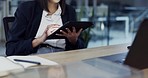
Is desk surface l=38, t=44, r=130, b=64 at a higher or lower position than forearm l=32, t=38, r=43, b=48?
lower

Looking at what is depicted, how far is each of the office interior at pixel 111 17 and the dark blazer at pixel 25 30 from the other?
2.15 metres

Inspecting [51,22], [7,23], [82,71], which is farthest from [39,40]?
[82,71]

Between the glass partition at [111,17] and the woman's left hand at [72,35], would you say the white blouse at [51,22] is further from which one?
the glass partition at [111,17]

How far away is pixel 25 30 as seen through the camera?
67.2 inches

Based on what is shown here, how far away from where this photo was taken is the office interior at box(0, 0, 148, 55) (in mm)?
4098

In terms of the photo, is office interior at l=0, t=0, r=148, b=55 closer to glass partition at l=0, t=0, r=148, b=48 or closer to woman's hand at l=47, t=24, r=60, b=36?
glass partition at l=0, t=0, r=148, b=48

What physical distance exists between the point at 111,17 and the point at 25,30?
112 inches

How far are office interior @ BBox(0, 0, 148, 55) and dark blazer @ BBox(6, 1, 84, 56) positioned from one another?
7.05ft

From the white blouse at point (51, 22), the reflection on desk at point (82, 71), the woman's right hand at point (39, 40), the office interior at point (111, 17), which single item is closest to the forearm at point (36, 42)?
the woman's right hand at point (39, 40)

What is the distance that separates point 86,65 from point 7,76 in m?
0.36

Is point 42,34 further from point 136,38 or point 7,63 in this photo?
point 136,38

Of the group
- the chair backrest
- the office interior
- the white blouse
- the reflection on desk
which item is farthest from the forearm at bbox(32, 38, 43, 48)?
the office interior

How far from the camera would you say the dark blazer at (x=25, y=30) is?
1.63m

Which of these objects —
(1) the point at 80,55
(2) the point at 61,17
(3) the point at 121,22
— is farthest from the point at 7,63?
(3) the point at 121,22
